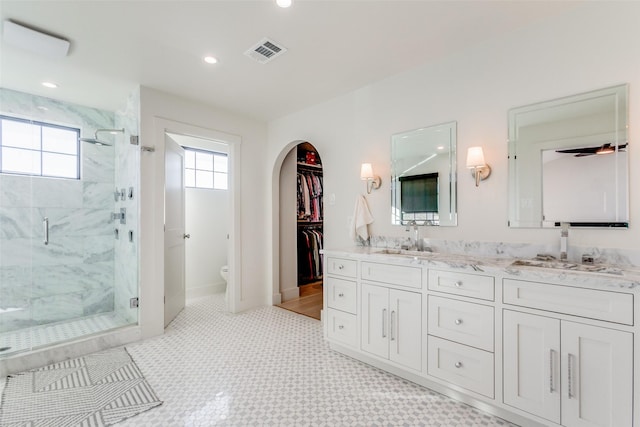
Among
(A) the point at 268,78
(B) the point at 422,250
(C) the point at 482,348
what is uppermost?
(A) the point at 268,78

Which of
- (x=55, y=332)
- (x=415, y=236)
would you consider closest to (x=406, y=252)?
(x=415, y=236)

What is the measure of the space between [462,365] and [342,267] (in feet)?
3.55

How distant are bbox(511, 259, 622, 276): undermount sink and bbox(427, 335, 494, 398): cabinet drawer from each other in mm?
622

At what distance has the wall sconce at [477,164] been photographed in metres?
2.07

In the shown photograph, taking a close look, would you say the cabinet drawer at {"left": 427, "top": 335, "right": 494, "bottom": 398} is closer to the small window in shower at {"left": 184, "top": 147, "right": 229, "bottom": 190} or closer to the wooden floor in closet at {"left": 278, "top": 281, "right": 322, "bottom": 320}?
the wooden floor in closet at {"left": 278, "top": 281, "right": 322, "bottom": 320}

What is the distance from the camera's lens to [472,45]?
2184 millimetres

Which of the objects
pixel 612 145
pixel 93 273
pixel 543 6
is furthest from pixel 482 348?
pixel 93 273

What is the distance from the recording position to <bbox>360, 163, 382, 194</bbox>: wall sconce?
9.08ft

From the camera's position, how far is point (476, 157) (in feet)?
6.81

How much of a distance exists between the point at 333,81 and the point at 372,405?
268 cm

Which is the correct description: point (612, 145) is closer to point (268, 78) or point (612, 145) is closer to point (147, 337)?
point (268, 78)

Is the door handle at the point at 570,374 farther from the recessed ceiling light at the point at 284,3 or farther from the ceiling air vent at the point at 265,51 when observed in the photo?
the ceiling air vent at the point at 265,51

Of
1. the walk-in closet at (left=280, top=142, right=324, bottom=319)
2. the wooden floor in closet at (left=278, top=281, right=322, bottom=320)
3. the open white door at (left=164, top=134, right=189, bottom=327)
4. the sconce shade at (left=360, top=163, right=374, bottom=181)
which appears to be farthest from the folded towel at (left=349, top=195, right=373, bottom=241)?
the open white door at (left=164, top=134, right=189, bottom=327)

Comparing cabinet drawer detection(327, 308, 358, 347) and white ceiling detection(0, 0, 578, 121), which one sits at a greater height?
white ceiling detection(0, 0, 578, 121)
